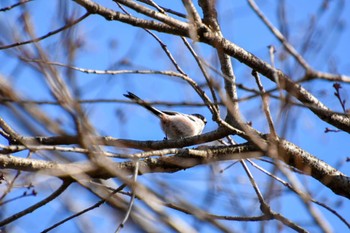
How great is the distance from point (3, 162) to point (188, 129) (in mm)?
4054

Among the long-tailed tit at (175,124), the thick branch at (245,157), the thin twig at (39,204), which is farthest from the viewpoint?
the long-tailed tit at (175,124)

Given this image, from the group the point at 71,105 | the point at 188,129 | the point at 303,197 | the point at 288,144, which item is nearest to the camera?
the point at 71,105

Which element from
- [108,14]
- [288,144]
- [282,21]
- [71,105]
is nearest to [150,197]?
[71,105]

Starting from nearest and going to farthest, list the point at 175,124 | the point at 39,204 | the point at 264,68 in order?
the point at 39,204, the point at 264,68, the point at 175,124

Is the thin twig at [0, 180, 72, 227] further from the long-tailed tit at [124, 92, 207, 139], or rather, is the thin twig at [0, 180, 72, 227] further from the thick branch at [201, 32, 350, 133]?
the long-tailed tit at [124, 92, 207, 139]

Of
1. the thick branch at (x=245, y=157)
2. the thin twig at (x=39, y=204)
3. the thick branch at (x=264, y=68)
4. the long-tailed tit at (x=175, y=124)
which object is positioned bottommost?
the thin twig at (x=39, y=204)

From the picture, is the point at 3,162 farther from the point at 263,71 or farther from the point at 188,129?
the point at 188,129

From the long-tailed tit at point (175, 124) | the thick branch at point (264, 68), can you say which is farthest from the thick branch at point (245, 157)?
the long-tailed tit at point (175, 124)

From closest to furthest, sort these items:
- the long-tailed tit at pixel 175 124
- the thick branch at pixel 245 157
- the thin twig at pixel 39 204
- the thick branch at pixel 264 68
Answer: the thin twig at pixel 39 204, the thick branch at pixel 264 68, the thick branch at pixel 245 157, the long-tailed tit at pixel 175 124

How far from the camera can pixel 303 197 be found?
68.3 inches

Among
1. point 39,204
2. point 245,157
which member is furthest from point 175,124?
point 39,204

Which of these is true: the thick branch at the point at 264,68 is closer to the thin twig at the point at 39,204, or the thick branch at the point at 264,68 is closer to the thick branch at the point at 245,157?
Answer: the thick branch at the point at 245,157

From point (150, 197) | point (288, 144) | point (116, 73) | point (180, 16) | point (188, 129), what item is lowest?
point (150, 197)

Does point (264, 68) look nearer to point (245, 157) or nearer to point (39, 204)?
point (245, 157)
